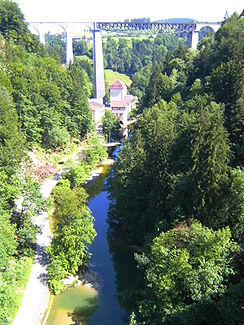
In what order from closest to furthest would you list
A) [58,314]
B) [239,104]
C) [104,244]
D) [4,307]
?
1. [4,307]
2. [58,314]
3. [239,104]
4. [104,244]

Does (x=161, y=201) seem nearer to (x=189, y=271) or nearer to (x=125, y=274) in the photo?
(x=125, y=274)

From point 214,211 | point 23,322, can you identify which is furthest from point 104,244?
point 214,211

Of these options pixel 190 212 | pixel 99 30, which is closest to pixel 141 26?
pixel 99 30

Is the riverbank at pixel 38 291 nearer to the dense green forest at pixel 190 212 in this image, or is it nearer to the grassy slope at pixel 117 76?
the dense green forest at pixel 190 212

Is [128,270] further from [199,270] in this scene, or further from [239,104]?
[239,104]

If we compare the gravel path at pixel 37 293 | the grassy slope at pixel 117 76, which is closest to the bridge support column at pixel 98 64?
the grassy slope at pixel 117 76

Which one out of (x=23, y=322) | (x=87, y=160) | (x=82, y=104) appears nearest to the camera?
(x=23, y=322)

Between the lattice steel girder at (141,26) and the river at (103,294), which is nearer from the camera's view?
the river at (103,294)

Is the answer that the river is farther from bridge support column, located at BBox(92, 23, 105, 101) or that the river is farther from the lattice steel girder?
the lattice steel girder
